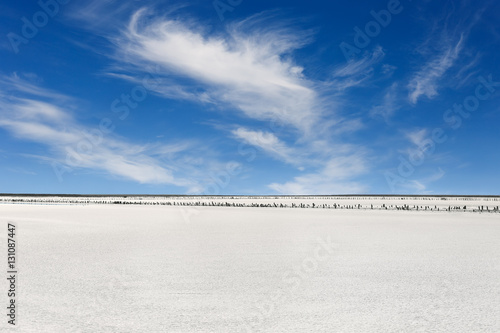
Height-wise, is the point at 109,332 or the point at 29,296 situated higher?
the point at 29,296

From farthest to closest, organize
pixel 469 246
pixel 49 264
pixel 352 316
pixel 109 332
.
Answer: pixel 469 246 < pixel 49 264 < pixel 352 316 < pixel 109 332

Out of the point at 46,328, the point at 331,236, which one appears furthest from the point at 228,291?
the point at 331,236

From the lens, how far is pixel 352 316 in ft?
18.1

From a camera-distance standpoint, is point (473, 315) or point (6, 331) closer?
point (6, 331)

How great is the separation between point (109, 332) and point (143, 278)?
285 centimetres

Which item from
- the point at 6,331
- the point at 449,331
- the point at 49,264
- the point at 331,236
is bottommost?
the point at 449,331

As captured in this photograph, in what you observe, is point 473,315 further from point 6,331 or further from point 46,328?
point 6,331

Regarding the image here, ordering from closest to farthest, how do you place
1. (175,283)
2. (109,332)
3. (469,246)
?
(109,332) < (175,283) < (469,246)

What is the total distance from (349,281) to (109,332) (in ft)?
14.7

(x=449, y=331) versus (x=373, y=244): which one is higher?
(x=373, y=244)

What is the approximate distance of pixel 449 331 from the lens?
498 cm

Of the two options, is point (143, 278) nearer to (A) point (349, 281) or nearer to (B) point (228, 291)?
(B) point (228, 291)

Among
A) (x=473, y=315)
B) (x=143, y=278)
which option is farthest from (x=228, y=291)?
(x=473, y=315)

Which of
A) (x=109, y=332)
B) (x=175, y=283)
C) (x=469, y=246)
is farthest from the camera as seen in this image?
(x=469, y=246)
